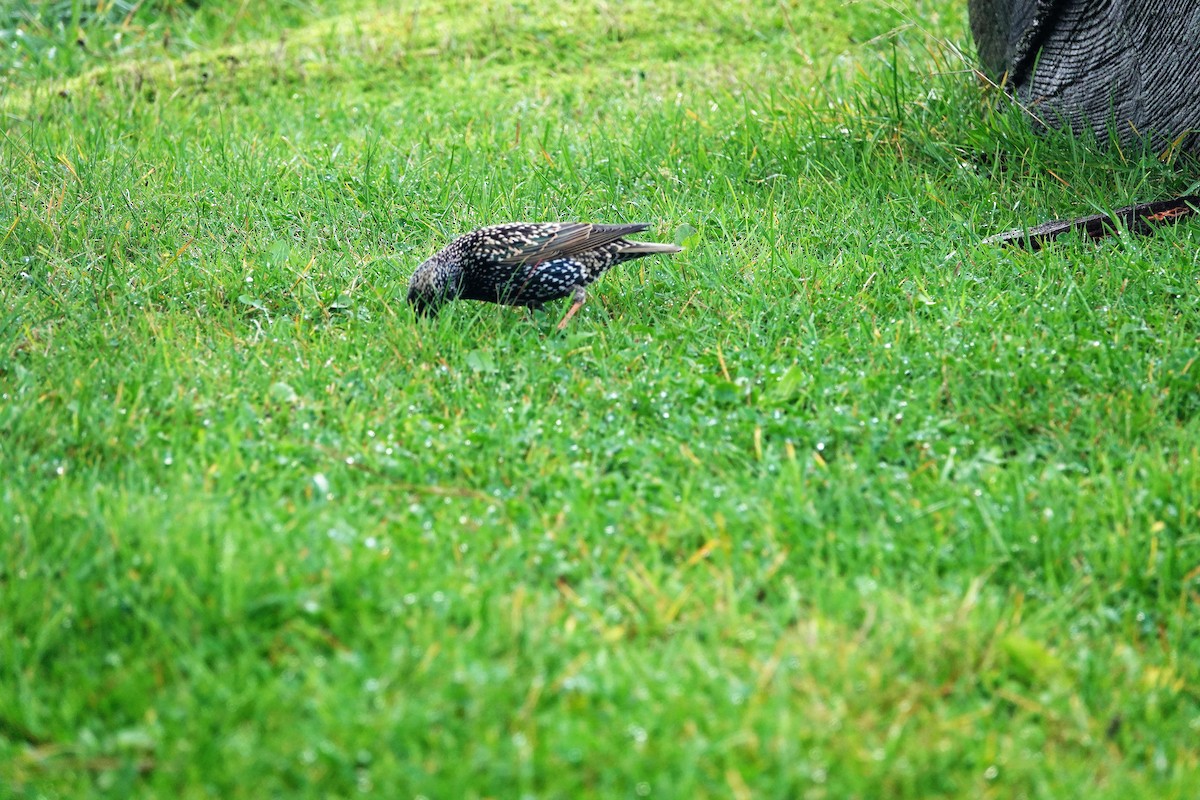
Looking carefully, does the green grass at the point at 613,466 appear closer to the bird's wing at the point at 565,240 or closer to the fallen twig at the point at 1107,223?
the fallen twig at the point at 1107,223

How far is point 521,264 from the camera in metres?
5.25

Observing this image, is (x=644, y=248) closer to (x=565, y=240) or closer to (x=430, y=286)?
(x=565, y=240)

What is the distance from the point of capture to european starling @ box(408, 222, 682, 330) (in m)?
5.16

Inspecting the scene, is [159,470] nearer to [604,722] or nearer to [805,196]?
[604,722]

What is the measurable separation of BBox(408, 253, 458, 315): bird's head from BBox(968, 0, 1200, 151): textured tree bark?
3562 millimetres

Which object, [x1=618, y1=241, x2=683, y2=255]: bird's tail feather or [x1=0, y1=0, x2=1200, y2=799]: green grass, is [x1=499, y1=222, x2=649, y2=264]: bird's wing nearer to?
[x1=618, y1=241, x2=683, y2=255]: bird's tail feather

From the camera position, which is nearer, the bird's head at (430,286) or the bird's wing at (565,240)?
the bird's head at (430,286)

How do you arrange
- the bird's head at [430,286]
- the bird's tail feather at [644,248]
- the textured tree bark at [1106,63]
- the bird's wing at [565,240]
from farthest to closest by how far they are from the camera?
the textured tree bark at [1106,63], the bird's tail feather at [644,248], the bird's wing at [565,240], the bird's head at [430,286]

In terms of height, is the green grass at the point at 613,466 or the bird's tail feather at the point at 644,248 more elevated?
the bird's tail feather at the point at 644,248

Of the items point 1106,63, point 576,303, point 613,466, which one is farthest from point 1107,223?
point 613,466

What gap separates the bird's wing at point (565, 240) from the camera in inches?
207

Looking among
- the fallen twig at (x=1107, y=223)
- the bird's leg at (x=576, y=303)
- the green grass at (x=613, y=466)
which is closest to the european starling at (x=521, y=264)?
the bird's leg at (x=576, y=303)

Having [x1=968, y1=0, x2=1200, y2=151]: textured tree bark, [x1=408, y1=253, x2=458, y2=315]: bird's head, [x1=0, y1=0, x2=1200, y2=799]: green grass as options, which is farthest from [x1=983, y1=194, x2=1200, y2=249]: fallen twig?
[x1=408, y1=253, x2=458, y2=315]: bird's head

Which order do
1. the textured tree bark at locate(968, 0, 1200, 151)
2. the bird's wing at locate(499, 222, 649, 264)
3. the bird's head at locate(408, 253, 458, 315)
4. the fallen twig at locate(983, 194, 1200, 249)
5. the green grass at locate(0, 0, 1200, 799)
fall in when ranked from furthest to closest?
the textured tree bark at locate(968, 0, 1200, 151)
the fallen twig at locate(983, 194, 1200, 249)
the bird's wing at locate(499, 222, 649, 264)
the bird's head at locate(408, 253, 458, 315)
the green grass at locate(0, 0, 1200, 799)
